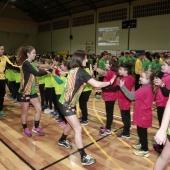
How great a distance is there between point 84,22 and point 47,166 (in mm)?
17394

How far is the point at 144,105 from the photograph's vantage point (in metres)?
3.01

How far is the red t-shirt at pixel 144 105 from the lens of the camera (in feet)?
9.75

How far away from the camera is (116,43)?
15.9m

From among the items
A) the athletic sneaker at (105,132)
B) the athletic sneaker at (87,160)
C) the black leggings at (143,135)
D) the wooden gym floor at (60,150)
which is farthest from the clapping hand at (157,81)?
the athletic sneaker at (105,132)

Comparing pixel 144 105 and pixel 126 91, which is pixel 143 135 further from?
pixel 126 91

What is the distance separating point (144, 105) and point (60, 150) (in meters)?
1.59

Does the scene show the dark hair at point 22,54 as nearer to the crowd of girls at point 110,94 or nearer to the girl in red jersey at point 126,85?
the crowd of girls at point 110,94

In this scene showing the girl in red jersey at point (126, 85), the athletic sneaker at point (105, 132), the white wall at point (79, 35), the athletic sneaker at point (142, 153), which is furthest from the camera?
the white wall at point (79, 35)

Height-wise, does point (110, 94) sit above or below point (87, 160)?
above

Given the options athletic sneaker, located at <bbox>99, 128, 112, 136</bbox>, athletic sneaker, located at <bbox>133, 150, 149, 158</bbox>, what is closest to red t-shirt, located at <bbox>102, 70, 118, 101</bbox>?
athletic sneaker, located at <bbox>99, 128, 112, 136</bbox>

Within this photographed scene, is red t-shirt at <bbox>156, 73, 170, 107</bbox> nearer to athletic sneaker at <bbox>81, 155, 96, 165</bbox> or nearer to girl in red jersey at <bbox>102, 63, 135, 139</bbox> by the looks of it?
girl in red jersey at <bbox>102, 63, 135, 139</bbox>

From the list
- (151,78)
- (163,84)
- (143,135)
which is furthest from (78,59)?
(143,135)

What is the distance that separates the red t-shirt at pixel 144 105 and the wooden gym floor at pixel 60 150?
592 mm

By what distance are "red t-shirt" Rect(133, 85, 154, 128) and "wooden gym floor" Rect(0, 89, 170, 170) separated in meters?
0.59
